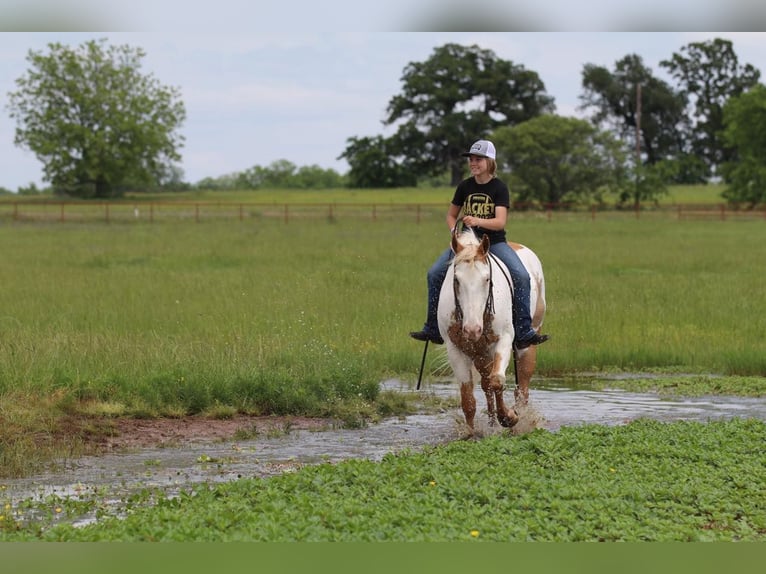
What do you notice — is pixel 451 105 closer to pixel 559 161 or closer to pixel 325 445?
pixel 559 161

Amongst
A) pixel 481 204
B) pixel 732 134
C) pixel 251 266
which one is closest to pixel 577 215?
pixel 732 134

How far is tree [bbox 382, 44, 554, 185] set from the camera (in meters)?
101

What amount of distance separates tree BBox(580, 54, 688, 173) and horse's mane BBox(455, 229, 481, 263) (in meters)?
98.4

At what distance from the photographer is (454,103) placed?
337 feet

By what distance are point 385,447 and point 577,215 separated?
5670 cm

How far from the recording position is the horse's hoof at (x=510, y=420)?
40.1ft

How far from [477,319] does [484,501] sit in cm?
298

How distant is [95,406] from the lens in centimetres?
1338

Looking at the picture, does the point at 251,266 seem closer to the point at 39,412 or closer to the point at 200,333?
the point at 200,333

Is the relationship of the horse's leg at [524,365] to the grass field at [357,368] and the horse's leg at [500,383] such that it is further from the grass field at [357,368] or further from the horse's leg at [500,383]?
the grass field at [357,368]

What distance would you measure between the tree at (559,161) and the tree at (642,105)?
89.4 ft

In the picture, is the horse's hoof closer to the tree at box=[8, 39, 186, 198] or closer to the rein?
the rein

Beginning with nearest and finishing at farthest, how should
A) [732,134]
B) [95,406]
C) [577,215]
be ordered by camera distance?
[95,406] < [577,215] < [732,134]

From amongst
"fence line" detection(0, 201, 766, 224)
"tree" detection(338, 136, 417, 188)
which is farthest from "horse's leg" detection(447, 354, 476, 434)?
"tree" detection(338, 136, 417, 188)
